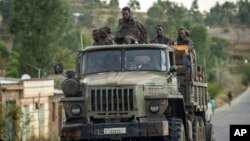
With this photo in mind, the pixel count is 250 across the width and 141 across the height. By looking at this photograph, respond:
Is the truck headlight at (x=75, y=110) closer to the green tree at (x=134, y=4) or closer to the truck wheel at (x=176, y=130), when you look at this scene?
the truck wheel at (x=176, y=130)

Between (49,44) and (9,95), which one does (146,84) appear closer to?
(9,95)

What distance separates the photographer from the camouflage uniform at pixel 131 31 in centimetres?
2172

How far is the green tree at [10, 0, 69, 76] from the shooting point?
169 ft

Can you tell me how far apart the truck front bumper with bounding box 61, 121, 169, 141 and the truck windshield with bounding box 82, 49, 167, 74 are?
1636 millimetres

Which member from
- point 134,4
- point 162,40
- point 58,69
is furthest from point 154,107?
point 134,4

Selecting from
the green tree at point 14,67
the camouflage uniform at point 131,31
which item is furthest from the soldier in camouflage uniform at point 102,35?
the green tree at point 14,67

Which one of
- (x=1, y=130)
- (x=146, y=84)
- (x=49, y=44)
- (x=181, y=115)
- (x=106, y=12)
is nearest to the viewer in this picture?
(x=146, y=84)

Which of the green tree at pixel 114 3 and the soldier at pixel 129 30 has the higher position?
the green tree at pixel 114 3

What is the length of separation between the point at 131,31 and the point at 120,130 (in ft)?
11.0

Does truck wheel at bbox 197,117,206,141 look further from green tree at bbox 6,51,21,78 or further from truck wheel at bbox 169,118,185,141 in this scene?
green tree at bbox 6,51,21,78

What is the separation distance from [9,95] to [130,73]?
18030 millimetres

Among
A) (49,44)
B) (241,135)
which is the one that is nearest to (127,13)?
(241,135)

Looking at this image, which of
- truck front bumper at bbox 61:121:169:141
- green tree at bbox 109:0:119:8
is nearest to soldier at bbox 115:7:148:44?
truck front bumper at bbox 61:121:169:141

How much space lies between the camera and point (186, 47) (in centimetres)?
2325
